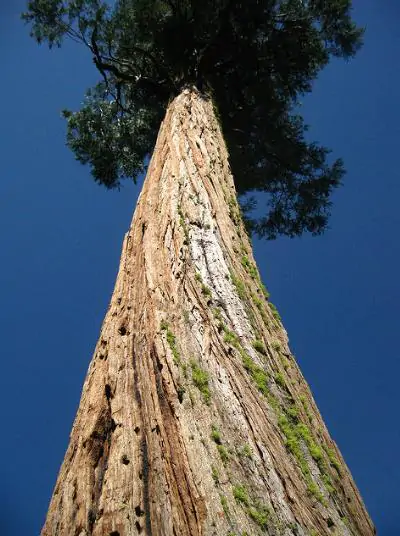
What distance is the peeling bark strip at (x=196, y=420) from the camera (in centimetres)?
246

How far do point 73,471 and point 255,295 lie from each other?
2.10m

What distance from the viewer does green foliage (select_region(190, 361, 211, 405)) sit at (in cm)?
295

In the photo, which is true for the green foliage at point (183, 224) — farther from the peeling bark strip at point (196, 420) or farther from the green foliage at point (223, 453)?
the green foliage at point (223, 453)

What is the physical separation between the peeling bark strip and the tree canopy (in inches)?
257

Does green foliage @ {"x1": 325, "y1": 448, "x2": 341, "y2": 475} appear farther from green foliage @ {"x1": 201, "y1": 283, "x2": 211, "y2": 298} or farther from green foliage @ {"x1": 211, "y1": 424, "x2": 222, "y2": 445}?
green foliage @ {"x1": 201, "y1": 283, "x2": 211, "y2": 298}

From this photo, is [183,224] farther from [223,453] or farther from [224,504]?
[224,504]

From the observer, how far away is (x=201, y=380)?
119 inches

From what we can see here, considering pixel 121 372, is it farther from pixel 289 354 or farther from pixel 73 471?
pixel 289 354

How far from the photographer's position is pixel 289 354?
3.84m

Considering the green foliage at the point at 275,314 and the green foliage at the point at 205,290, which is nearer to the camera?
the green foliage at the point at 205,290

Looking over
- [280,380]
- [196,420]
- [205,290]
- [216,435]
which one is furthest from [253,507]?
[205,290]

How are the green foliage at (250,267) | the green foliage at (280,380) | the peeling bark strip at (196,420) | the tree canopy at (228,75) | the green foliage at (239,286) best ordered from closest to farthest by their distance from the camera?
the peeling bark strip at (196,420), the green foliage at (280,380), the green foliage at (239,286), the green foliage at (250,267), the tree canopy at (228,75)

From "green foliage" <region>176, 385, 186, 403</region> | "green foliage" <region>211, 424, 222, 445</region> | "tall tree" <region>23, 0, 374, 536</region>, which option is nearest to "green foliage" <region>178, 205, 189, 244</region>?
"tall tree" <region>23, 0, 374, 536</region>

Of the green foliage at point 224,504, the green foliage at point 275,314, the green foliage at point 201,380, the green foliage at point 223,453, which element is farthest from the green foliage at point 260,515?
the green foliage at point 275,314
